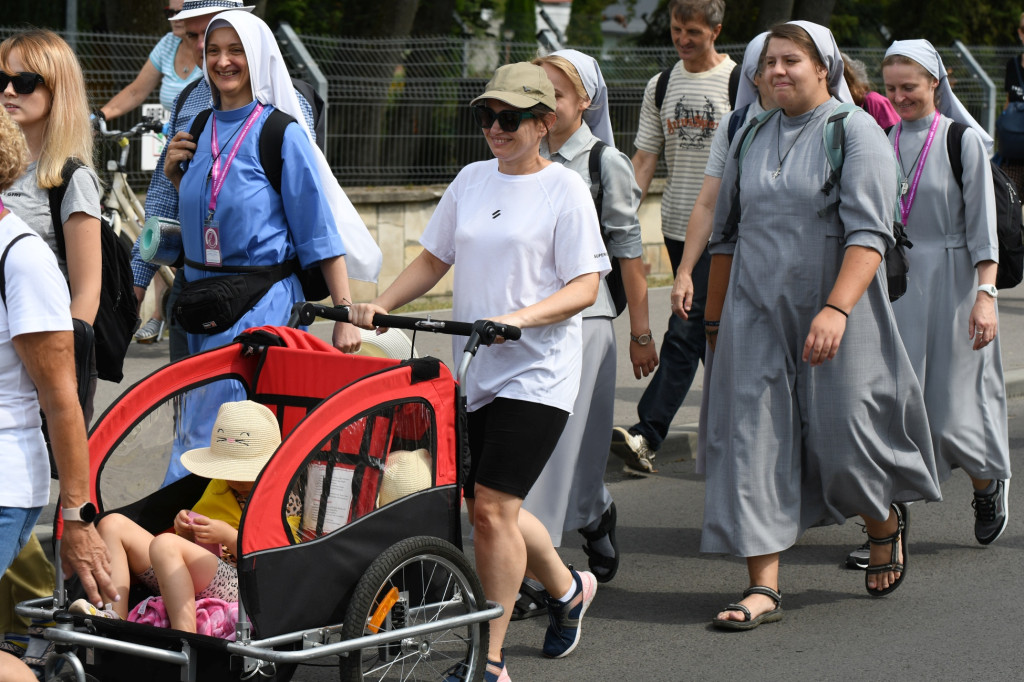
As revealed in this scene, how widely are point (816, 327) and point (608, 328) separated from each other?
0.75 metres

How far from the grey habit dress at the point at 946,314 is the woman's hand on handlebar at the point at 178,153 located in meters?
2.90

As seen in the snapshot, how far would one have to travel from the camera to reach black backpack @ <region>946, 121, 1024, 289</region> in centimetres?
593

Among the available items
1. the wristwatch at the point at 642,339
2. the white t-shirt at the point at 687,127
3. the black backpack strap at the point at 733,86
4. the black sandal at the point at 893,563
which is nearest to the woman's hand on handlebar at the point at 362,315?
the wristwatch at the point at 642,339

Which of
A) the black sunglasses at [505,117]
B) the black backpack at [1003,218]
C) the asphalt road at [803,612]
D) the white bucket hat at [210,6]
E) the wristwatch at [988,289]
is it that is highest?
the white bucket hat at [210,6]

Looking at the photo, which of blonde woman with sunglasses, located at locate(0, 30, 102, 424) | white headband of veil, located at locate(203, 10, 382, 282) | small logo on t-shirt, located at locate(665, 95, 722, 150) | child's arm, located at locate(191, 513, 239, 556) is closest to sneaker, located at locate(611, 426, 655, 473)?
small logo on t-shirt, located at locate(665, 95, 722, 150)

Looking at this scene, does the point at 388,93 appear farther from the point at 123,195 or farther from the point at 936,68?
the point at 936,68

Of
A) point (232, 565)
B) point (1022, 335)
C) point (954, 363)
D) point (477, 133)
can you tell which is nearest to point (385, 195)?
point (477, 133)

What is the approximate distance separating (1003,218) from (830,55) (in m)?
1.44

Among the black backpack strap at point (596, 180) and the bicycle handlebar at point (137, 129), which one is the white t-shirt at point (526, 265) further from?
the bicycle handlebar at point (137, 129)

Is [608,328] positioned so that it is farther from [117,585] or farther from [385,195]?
[385,195]

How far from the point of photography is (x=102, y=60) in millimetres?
11141

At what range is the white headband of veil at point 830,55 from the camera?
16.3ft

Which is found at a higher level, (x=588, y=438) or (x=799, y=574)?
(x=588, y=438)

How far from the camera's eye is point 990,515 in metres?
6.10
